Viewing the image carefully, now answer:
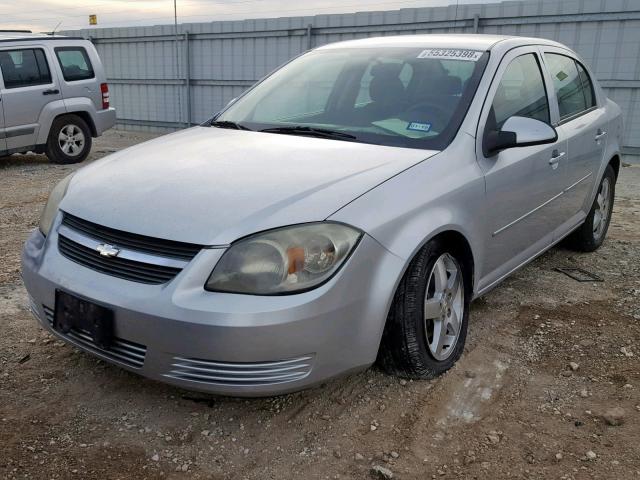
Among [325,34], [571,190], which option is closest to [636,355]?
[571,190]

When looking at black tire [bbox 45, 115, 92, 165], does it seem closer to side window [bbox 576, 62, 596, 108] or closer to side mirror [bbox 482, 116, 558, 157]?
side window [bbox 576, 62, 596, 108]

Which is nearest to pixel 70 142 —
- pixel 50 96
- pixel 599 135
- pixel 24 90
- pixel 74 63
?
pixel 50 96

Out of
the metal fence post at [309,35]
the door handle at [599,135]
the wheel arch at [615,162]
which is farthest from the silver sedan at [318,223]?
the metal fence post at [309,35]

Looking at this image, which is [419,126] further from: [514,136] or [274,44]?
[274,44]

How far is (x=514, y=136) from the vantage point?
10.1ft

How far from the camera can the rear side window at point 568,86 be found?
4070 mm

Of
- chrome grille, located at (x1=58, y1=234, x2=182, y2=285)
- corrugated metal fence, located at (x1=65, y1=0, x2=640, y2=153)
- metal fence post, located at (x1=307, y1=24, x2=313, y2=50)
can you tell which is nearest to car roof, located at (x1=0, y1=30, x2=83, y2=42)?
corrugated metal fence, located at (x1=65, y1=0, x2=640, y2=153)

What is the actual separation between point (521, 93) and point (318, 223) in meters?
1.90

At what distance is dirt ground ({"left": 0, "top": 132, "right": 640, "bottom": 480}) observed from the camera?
7.70 feet

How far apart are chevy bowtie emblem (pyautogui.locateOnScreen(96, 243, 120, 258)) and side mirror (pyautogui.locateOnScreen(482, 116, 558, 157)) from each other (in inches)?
70.8

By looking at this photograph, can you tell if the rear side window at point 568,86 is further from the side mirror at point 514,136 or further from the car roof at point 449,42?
the side mirror at point 514,136

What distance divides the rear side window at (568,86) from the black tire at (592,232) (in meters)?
0.69

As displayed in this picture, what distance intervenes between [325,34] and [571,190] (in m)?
8.93

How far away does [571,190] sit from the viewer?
4133 mm
